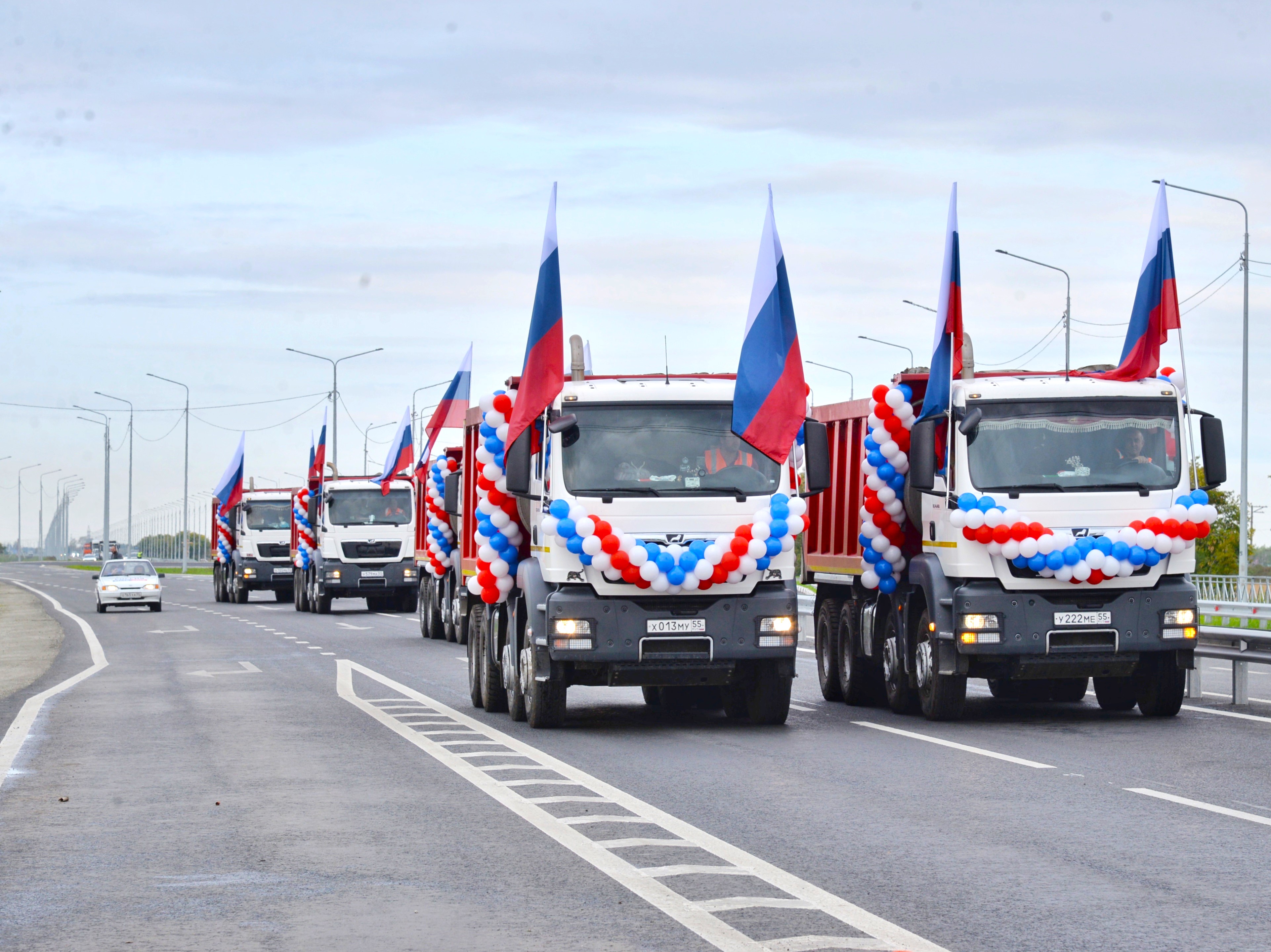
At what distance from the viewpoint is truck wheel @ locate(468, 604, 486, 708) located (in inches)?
765

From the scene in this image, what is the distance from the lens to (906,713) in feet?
61.3

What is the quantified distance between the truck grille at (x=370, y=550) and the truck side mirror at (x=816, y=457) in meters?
31.9

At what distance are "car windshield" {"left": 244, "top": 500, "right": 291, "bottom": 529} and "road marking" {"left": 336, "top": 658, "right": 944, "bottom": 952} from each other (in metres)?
41.8

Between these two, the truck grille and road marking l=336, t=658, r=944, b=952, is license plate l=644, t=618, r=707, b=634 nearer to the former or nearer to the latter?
road marking l=336, t=658, r=944, b=952

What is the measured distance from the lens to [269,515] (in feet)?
189

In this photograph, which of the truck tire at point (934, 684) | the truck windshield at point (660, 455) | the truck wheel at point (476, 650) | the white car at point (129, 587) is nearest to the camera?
the truck windshield at point (660, 455)

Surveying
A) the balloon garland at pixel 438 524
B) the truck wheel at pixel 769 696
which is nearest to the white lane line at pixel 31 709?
the balloon garland at pixel 438 524

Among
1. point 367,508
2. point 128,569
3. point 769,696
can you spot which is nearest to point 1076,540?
point 769,696

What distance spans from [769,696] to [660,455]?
8.11 feet

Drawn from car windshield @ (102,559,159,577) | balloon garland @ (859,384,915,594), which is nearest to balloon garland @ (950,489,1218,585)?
balloon garland @ (859,384,915,594)

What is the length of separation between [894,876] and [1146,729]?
27.3 feet

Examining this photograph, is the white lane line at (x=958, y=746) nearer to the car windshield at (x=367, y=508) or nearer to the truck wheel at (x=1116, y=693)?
the truck wheel at (x=1116, y=693)

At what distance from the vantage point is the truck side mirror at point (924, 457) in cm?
1706

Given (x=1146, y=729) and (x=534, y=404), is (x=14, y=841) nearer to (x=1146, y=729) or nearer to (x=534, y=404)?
(x=534, y=404)
